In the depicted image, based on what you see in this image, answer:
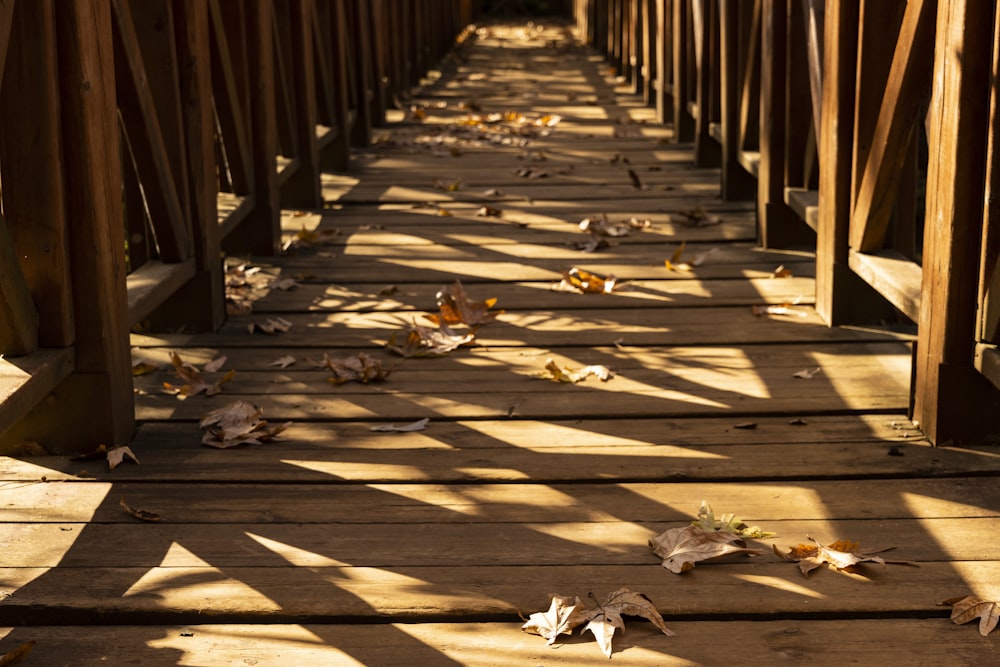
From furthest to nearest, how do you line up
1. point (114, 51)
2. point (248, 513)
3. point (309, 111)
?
point (309, 111), point (114, 51), point (248, 513)

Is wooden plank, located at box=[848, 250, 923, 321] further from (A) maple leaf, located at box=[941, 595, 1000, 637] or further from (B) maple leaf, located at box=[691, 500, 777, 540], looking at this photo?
(A) maple leaf, located at box=[941, 595, 1000, 637]

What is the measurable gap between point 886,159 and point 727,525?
143 centimetres

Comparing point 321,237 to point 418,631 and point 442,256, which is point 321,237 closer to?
point 442,256

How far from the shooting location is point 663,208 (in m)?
6.22

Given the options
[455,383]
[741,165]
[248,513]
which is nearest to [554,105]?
[741,165]

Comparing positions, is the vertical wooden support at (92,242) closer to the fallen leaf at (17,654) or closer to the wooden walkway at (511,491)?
the wooden walkway at (511,491)

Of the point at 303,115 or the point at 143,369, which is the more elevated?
the point at 303,115

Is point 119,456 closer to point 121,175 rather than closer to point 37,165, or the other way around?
point 37,165

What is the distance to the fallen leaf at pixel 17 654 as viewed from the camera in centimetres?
215

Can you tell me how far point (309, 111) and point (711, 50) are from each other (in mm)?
2049

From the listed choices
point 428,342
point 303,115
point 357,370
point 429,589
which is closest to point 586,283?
point 428,342

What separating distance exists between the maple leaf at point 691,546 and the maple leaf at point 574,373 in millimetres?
1114

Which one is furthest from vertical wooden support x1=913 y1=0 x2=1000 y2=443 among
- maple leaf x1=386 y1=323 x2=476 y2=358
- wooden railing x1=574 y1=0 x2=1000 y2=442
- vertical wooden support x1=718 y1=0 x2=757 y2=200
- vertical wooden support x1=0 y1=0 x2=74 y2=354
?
vertical wooden support x1=718 y1=0 x2=757 y2=200

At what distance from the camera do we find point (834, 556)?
2490 millimetres
